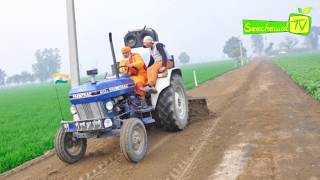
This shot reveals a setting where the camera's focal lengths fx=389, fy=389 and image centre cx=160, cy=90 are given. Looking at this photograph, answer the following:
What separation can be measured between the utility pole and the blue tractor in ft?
6.94

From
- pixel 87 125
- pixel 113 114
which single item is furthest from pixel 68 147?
pixel 113 114

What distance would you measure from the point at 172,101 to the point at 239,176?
308cm

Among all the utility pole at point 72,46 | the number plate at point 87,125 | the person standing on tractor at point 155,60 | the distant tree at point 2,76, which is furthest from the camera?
the distant tree at point 2,76

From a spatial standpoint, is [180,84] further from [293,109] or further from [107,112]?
[293,109]

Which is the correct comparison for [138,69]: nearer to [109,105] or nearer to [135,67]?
[135,67]

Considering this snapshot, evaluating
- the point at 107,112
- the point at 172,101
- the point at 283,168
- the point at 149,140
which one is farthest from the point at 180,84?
the point at 283,168

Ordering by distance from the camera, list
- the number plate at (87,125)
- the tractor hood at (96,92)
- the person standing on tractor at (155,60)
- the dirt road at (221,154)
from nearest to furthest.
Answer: the dirt road at (221,154), the number plate at (87,125), the tractor hood at (96,92), the person standing on tractor at (155,60)

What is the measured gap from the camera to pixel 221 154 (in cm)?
623

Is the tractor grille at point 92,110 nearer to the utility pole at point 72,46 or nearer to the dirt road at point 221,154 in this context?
the dirt road at point 221,154

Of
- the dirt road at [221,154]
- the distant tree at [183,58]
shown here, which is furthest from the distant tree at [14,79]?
the dirt road at [221,154]

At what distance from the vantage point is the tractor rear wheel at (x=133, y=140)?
6070 mm

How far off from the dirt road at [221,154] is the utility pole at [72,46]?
1753 millimetres

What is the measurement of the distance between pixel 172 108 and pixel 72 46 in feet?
10.2

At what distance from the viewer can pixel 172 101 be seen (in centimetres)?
794
